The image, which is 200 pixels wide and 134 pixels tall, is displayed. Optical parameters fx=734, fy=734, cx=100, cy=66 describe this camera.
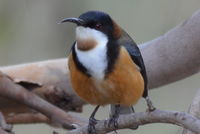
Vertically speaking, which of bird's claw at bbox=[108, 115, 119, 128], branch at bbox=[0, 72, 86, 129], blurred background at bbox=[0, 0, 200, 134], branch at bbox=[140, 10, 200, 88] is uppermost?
blurred background at bbox=[0, 0, 200, 134]

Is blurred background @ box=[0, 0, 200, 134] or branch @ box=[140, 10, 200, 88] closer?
branch @ box=[140, 10, 200, 88]

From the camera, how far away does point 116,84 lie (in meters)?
2.58

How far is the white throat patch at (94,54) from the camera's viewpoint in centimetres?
254

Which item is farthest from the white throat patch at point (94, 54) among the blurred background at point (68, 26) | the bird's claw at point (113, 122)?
the blurred background at point (68, 26)

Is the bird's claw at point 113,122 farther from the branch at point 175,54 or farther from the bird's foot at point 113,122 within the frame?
the branch at point 175,54

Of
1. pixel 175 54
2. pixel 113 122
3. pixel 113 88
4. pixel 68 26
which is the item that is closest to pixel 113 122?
pixel 113 122

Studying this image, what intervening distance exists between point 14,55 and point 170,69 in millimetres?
1924

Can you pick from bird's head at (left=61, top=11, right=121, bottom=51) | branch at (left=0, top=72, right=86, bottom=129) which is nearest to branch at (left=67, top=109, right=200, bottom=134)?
bird's head at (left=61, top=11, right=121, bottom=51)

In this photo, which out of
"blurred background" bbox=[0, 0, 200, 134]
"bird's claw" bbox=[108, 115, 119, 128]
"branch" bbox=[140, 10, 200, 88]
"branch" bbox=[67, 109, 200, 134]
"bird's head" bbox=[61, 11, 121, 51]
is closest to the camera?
"branch" bbox=[67, 109, 200, 134]

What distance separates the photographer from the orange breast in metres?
2.56

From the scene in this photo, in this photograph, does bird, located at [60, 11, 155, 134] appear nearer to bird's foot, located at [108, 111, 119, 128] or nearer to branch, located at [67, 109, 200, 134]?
bird's foot, located at [108, 111, 119, 128]

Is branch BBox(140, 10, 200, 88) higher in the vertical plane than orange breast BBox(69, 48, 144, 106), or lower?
higher

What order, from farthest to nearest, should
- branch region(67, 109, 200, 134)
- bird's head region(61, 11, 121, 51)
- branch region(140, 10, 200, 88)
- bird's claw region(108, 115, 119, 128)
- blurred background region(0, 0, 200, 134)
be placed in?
blurred background region(0, 0, 200, 134), branch region(140, 10, 200, 88), bird's head region(61, 11, 121, 51), bird's claw region(108, 115, 119, 128), branch region(67, 109, 200, 134)

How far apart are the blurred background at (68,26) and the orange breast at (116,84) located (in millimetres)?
1560
